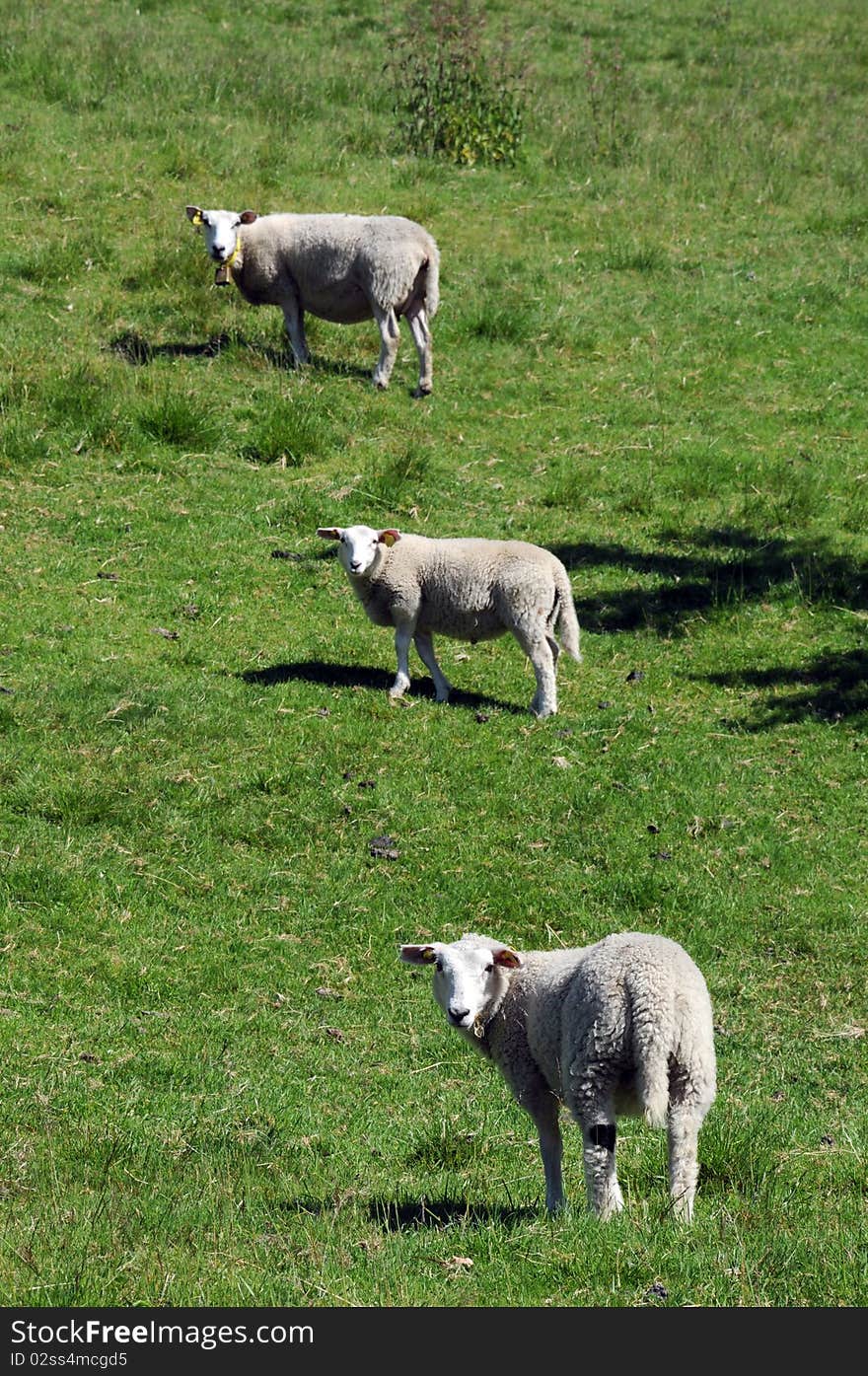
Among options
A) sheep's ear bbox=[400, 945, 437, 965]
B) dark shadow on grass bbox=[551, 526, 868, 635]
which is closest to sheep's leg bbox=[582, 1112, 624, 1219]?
sheep's ear bbox=[400, 945, 437, 965]

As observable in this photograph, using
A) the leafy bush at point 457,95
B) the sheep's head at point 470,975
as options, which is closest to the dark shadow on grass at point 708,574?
the sheep's head at point 470,975

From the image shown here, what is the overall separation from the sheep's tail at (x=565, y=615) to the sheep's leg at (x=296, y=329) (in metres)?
5.94

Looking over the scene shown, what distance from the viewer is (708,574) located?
13.2 m

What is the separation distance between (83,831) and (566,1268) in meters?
5.03

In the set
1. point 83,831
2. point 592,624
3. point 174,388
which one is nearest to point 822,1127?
point 83,831

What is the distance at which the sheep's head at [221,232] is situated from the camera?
51.1 feet

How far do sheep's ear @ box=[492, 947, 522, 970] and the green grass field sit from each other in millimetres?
881

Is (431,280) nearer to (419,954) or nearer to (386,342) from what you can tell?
(386,342)

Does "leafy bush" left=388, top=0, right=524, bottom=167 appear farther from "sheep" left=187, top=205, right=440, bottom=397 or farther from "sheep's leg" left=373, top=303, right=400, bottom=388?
"sheep's leg" left=373, top=303, right=400, bottom=388

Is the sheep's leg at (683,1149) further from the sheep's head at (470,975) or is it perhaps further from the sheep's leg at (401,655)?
the sheep's leg at (401,655)

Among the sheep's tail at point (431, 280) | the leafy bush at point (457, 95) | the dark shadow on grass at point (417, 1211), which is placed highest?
the leafy bush at point (457, 95)

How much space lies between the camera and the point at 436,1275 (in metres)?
5.22

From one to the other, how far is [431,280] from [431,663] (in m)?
5.77

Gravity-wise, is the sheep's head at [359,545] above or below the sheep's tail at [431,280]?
below
